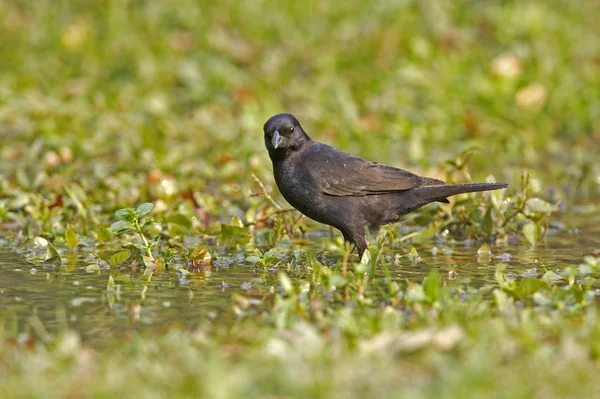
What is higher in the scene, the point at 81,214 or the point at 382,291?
the point at 81,214

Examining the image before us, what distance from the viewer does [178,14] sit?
41.2 feet

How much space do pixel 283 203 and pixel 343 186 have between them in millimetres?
1831

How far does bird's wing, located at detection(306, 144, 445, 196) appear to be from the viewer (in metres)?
6.47

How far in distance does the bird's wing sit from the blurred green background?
1.91m

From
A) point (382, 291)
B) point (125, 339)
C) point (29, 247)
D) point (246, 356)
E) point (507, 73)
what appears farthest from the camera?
point (507, 73)

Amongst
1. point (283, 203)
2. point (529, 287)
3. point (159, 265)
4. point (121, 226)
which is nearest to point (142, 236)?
point (121, 226)

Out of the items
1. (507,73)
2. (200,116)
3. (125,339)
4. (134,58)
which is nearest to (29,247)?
(125,339)

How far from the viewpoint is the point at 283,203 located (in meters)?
8.28

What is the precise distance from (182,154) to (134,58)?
9.10 ft

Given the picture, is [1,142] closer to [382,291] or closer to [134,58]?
[134,58]

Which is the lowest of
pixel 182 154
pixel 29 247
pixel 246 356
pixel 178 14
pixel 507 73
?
pixel 246 356

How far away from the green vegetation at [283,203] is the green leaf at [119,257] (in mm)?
18

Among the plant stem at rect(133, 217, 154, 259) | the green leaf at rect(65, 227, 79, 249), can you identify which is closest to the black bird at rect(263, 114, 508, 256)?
the plant stem at rect(133, 217, 154, 259)

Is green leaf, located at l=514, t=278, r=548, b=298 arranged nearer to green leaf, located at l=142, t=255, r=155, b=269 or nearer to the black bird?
the black bird
